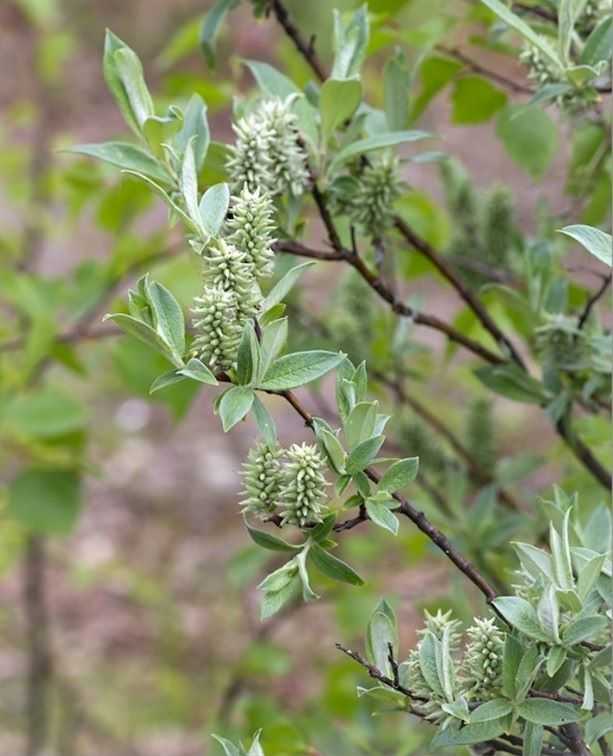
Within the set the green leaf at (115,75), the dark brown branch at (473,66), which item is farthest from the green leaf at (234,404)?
the dark brown branch at (473,66)

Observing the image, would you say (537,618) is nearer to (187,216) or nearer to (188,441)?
(187,216)

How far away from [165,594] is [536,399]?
6.74 feet

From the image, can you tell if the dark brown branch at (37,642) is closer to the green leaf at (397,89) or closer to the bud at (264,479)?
the green leaf at (397,89)

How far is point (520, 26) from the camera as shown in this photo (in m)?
0.75

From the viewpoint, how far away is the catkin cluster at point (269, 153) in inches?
31.4

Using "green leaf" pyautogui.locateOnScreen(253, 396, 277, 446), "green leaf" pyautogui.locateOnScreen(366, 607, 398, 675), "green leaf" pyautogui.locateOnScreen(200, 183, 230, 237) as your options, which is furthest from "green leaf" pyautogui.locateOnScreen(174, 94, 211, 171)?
"green leaf" pyautogui.locateOnScreen(366, 607, 398, 675)

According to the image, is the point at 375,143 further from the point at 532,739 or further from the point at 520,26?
the point at 532,739

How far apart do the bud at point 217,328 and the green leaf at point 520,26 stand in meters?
0.25

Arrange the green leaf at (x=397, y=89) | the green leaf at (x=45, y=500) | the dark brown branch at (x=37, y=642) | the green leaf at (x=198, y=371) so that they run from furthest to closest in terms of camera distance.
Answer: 1. the dark brown branch at (x=37, y=642)
2. the green leaf at (x=45, y=500)
3. the green leaf at (x=397, y=89)
4. the green leaf at (x=198, y=371)

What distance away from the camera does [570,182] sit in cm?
123

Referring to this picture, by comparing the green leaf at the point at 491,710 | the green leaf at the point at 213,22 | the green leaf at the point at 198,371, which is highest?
the green leaf at the point at 213,22

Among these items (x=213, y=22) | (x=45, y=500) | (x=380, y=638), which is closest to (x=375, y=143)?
(x=213, y=22)

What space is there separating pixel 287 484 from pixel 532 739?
19cm

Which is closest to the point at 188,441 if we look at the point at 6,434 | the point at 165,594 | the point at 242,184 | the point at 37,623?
the point at 165,594
